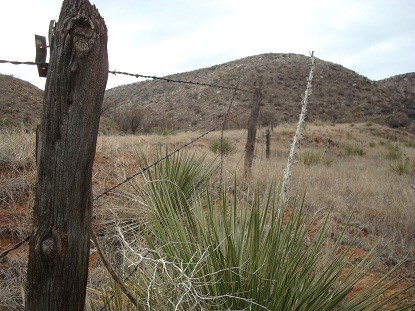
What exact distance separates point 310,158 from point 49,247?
32.9ft

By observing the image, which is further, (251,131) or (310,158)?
(310,158)

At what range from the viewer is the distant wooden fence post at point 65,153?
1.27 m

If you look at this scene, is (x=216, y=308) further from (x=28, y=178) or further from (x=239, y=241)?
(x=28, y=178)

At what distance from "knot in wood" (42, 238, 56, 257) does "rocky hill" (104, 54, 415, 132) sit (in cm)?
2895

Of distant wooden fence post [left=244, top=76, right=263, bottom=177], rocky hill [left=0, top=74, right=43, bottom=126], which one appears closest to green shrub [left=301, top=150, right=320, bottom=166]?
distant wooden fence post [left=244, top=76, right=263, bottom=177]

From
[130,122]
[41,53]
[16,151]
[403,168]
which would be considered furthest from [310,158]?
[130,122]

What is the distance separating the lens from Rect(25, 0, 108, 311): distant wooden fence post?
127 cm

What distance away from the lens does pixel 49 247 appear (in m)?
1.28

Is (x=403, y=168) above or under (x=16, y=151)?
under

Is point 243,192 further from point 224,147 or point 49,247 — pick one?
point 49,247

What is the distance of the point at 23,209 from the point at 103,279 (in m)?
1.82

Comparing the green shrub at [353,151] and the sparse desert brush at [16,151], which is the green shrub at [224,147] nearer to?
the sparse desert brush at [16,151]

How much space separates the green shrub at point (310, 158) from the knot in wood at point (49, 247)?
9.67m

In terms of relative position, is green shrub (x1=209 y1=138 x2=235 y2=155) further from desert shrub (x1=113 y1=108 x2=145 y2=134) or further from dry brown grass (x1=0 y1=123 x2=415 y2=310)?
desert shrub (x1=113 y1=108 x2=145 y2=134)
